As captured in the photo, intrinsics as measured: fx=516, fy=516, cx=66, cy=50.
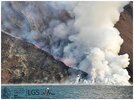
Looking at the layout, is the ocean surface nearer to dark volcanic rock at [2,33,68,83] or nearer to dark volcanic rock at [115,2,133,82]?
dark volcanic rock at [2,33,68,83]

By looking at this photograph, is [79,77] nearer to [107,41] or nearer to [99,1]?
[107,41]

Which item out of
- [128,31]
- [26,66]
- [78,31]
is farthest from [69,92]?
[128,31]

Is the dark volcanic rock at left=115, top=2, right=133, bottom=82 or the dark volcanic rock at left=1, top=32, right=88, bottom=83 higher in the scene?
the dark volcanic rock at left=115, top=2, right=133, bottom=82

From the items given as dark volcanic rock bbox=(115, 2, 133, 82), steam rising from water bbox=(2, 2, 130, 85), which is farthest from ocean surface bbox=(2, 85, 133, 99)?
dark volcanic rock bbox=(115, 2, 133, 82)

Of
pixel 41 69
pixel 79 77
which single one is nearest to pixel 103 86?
pixel 79 77

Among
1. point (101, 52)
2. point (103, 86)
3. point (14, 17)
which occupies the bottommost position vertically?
point (103, 86)

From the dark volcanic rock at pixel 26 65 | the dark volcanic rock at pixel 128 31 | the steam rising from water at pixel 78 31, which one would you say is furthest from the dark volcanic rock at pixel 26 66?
the dark volcanic rock at pixel 128 31

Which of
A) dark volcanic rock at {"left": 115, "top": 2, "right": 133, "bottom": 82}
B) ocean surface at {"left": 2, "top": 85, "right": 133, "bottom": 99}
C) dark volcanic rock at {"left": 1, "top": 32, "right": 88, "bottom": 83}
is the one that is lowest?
ocean surface at {"left": 2, "top": 85, "right": 133, "bottom": 99}
